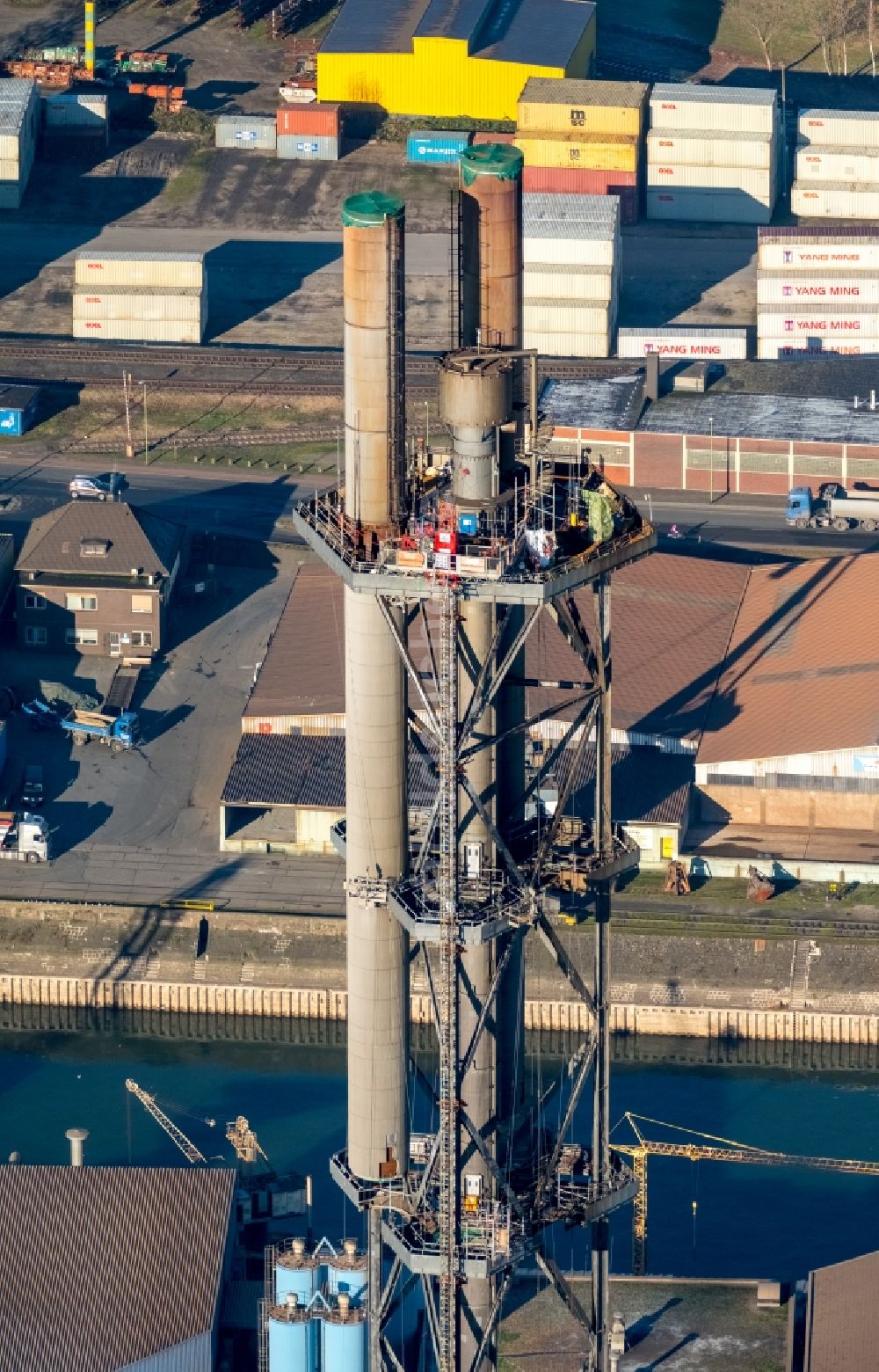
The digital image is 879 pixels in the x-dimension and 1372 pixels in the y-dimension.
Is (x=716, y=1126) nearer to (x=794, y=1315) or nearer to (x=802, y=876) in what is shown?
(x=802, y=876)

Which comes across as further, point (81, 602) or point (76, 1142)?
point (81, 602)

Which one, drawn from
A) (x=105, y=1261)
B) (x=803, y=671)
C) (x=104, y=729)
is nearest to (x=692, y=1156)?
(x=105, y=1261)

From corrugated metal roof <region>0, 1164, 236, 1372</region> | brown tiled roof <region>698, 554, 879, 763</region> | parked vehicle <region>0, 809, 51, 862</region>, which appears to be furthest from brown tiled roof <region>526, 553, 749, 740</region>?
corrugated metal roof <region>0, 1164, 236, 1372</region>

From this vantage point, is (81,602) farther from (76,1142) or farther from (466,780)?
(466,780)

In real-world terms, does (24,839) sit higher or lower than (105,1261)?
lower

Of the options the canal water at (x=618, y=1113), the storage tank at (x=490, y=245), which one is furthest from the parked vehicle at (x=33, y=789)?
the storage tank at (x=490, y=245)

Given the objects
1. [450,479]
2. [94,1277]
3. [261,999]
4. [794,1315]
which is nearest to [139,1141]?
[261,999]
